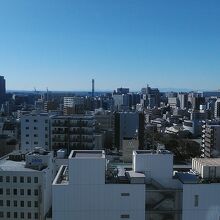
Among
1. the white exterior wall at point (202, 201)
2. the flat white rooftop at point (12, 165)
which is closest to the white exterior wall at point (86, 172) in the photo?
the white exterior wall at point (202, 201)

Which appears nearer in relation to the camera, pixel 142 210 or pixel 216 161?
pixel 142 210

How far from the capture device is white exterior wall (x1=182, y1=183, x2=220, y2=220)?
7.36 metres

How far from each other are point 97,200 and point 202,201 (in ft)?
6.00

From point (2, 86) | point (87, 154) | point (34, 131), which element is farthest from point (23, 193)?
point (2, 86)

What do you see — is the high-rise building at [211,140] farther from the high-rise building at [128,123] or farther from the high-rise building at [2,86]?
the high-rise building at [2,86]

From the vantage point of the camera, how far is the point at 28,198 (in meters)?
15.0

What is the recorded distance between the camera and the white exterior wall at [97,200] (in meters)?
7.29

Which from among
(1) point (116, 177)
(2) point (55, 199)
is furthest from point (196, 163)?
(2) point (55, 199)

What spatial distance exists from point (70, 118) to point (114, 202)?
17.8m

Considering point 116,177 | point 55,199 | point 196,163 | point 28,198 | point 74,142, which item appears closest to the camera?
point 55,199

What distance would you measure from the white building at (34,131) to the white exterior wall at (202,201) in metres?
18.8

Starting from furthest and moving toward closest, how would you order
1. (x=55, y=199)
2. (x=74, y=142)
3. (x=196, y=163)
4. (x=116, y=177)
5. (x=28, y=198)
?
1. (x=74, y=142)
2. (x=28, y=198)
3. (x=196, y=163)
4. (x=116, y=177)
5. (x=55, y=199)

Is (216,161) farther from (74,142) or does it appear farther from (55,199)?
(74,142)

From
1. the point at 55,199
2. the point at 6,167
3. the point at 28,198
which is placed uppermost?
the point at 55,199
